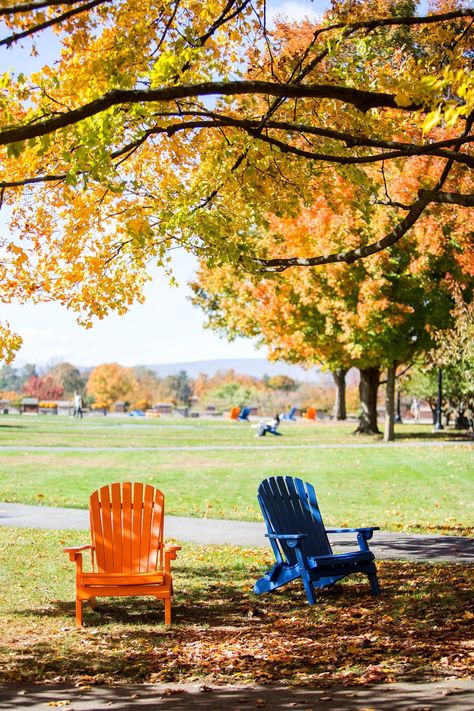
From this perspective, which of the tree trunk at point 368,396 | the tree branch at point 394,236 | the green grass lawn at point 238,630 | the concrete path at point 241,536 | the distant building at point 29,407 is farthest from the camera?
the distant building at point 29,407

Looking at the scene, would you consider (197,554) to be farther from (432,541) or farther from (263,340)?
(263,340)

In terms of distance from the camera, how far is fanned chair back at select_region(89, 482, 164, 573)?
771 centimetres

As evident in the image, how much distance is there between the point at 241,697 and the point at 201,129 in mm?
7040

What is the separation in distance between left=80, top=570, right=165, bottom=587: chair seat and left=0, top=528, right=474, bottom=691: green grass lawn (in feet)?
1.12

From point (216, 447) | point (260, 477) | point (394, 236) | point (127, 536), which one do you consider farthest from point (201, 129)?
point (216, 447)

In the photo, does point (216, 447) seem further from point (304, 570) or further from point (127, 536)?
point (304, 570)

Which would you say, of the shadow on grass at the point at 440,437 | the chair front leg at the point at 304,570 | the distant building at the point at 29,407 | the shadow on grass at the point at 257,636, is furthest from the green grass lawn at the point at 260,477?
the distant building at the point at 29,407

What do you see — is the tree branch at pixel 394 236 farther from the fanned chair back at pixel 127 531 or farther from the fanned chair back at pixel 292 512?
the fanned chair back at pixel 127 531

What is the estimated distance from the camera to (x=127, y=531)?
7824 millimetres

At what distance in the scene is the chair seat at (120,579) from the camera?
7.10 m

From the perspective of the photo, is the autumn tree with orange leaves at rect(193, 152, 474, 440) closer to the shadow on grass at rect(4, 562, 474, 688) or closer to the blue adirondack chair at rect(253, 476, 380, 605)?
the blue adirondack chair at rect(253, 476, 380, 605)

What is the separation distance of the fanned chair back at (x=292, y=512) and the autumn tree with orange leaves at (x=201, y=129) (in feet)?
8.60

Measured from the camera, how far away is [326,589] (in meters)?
8.34

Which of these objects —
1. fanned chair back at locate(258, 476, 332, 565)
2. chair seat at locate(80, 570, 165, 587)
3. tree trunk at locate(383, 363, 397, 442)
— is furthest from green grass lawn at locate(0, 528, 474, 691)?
tree trunk at locate(383, 363, 397, 442)
